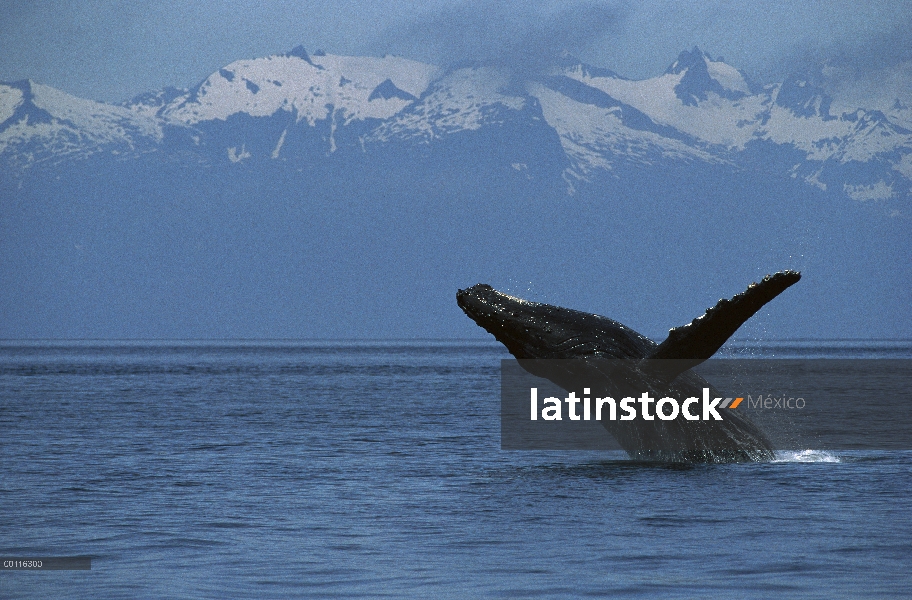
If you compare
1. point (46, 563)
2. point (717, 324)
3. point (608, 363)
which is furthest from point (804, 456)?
point (46, 563)

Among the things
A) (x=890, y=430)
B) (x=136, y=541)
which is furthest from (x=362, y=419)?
(x=136, y=541)

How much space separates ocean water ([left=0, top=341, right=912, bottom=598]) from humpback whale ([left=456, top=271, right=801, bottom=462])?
0.41 metres

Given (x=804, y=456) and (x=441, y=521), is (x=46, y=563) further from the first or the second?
(x=804, y=456)

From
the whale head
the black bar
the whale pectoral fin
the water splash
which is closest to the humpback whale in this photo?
the whale head

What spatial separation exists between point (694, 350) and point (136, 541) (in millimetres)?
5345

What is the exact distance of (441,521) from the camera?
36.2 ft

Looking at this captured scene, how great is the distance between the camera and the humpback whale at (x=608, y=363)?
12.9 m

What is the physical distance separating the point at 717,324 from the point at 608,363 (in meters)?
1.78

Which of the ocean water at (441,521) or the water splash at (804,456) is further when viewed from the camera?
the water splash at (804,456)

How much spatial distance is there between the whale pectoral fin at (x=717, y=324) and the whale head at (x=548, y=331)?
97 centimetres

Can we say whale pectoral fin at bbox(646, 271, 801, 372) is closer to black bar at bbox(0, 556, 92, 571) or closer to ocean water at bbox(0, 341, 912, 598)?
ocean water at bbox(0, 341, 912, 598)

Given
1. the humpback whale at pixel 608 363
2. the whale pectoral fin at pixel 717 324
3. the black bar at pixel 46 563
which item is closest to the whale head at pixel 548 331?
the humpback whale at pixel 608 363

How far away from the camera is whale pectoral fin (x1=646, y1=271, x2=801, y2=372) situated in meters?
10.9

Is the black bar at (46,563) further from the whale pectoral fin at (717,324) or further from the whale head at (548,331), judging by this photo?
the whale pectoral fin at (717,324)
